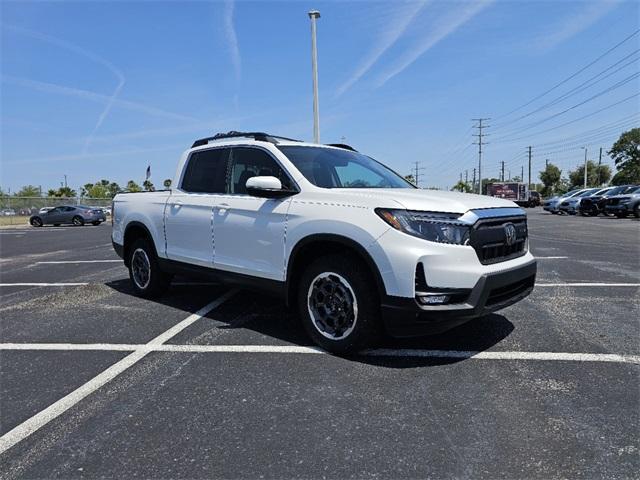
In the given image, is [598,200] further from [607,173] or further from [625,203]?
[607,173]

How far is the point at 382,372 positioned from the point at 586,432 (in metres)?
1.39

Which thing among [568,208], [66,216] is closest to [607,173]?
[568,208]

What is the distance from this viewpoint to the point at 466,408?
3.03m

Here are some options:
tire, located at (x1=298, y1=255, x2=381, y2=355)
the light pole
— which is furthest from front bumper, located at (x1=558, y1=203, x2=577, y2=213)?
tire, located at (x1=298, y1=255, x2=381, y2=355)

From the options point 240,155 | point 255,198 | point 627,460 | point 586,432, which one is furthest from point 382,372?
point 240,155

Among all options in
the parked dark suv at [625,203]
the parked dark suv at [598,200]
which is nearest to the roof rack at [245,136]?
the parked dark suv at [625,203]

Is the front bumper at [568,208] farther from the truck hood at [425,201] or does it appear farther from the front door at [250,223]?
the front door at [250,223]

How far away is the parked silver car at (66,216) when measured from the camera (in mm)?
31547

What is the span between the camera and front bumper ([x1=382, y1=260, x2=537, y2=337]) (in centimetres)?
351

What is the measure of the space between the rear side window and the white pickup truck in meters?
0.01

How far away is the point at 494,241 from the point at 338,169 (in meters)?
1.78

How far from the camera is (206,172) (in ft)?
17.9

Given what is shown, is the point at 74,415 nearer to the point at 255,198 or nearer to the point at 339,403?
the point at 339,403

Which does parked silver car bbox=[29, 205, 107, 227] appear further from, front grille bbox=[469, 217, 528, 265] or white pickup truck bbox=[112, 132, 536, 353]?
front grille bbox=[469, 217, 528, 265]
